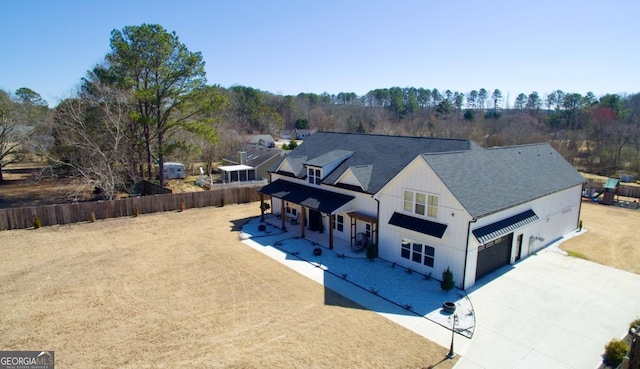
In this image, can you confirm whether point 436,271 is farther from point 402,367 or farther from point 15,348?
point 15,348

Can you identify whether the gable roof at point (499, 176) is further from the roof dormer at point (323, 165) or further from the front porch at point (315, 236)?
the roof dormer at point (323, 165)

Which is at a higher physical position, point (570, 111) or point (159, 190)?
point (570, 111)

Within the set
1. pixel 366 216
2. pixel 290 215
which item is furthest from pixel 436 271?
pixel 290 215

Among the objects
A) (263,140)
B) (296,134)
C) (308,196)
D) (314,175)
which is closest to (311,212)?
(308,196)

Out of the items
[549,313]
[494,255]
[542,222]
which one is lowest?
[549,313]

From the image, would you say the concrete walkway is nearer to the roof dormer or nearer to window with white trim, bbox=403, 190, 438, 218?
window with white trim, bbox=403, 190, 438, 218

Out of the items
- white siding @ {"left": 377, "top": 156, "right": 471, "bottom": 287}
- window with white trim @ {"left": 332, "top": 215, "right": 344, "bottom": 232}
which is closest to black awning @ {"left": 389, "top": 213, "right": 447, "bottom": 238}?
white siding @ {"left": 377, "top": 156, "right": 471, "bottom": 287}

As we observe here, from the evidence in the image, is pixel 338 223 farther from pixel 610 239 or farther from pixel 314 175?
pixel 610 239
